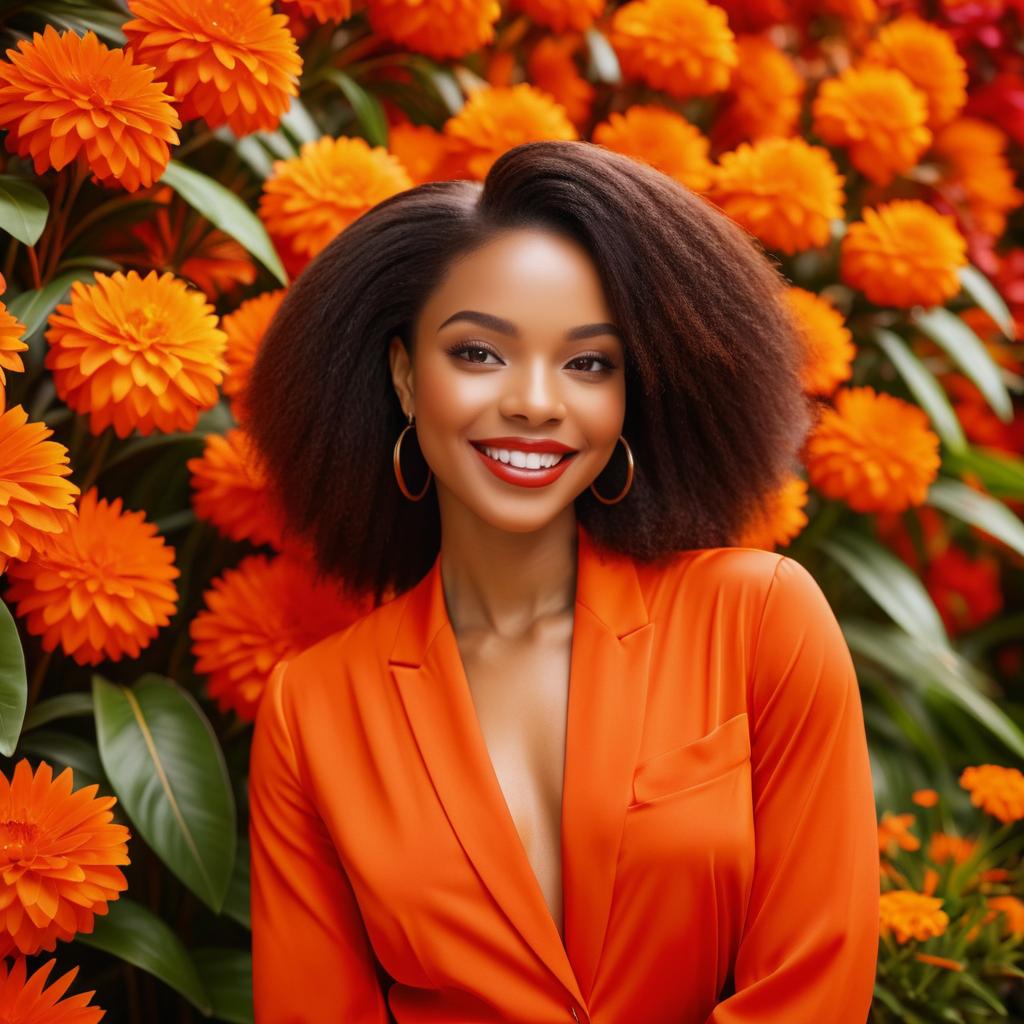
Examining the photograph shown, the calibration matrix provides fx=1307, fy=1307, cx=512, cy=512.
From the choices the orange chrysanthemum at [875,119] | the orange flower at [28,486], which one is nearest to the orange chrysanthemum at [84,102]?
the orange flower at [28,486]

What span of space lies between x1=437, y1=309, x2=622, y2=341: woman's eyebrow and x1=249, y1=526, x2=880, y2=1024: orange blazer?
0.90ft

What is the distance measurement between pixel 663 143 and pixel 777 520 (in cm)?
59

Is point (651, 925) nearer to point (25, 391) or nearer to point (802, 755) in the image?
point (802, 755)

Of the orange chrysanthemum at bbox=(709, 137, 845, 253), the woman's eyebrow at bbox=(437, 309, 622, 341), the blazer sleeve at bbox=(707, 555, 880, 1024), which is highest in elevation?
the orange chrysanthemum at bbox=(709, 137, 845, 253)

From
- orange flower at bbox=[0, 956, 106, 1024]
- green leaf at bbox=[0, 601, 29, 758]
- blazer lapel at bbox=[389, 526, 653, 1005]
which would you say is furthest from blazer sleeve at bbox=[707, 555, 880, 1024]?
green leaf at bbox=[0, 601, 29, 758]

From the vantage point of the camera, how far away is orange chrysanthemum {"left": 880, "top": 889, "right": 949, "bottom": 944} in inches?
64.7

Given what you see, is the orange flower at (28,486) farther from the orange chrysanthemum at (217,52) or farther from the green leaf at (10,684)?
the orange chrysanthemum at (217,52)

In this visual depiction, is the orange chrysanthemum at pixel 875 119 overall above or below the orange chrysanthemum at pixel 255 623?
above

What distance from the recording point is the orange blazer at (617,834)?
1.30m

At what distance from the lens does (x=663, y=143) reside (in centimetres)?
193

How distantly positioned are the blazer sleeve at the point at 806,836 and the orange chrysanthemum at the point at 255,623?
0.56m

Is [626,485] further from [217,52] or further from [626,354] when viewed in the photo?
[217,52]

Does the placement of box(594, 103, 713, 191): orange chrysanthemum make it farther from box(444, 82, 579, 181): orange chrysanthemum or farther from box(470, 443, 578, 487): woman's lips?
box(470, 443, 578, 487): woman's lips

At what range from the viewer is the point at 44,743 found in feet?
5.29
